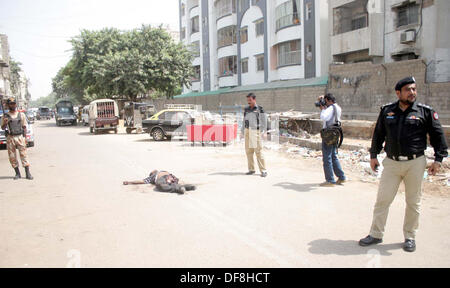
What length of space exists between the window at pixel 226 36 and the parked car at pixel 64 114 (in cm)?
1722

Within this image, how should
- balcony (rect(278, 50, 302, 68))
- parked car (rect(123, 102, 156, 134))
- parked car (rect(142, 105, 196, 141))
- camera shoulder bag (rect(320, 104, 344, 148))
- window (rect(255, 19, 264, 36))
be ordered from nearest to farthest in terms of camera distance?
camera shoulder bag (rect(320, 104, 344, 148)), parked car (rect(142, 105, 196, 141)), parked car (rect(123, 102, 156, 134)), balcony (rect(278, 50, 302, 68)), window (rect(255, 19, 264, 36))

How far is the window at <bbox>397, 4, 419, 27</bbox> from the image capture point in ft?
69.5

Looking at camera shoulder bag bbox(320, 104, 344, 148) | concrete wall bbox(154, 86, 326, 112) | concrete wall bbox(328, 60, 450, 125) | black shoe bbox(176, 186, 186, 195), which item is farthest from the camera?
concrete wall bbox(154, 86, 326, 112)

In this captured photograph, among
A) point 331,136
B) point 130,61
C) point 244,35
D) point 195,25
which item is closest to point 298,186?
point 331,136

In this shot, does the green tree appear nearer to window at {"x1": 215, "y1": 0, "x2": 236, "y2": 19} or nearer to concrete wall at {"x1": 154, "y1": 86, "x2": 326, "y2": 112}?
concrete wall at {"x1": 154, "y1": 86, "x2": 326, "y2": 112}

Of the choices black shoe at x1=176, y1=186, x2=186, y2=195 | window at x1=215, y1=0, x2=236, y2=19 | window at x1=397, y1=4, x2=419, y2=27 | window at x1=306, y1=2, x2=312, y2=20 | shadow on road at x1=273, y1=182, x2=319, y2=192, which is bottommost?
shadow on road at x1=273, y1=182, x2=319, y2=192

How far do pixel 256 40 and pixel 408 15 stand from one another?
15.0 m

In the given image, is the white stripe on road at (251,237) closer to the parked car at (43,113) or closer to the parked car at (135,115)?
the parked car at (135,115)

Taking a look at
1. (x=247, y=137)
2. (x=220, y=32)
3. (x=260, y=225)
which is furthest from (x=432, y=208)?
(x=220, y=32)

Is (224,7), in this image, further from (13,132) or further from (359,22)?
(13,132)

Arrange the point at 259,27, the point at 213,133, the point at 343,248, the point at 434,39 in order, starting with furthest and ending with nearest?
the point at 259,27 < the point at 434,39 < the point at 213,133 < the point at 343,248

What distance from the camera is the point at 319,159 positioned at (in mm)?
10875

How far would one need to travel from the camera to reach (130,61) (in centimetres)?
2983

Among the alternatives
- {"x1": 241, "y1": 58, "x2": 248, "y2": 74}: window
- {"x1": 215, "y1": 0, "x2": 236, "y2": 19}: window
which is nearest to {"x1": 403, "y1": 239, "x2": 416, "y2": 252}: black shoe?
{"x1": 241, "y1": 58, "x2": 248, "y2": 74}: window
